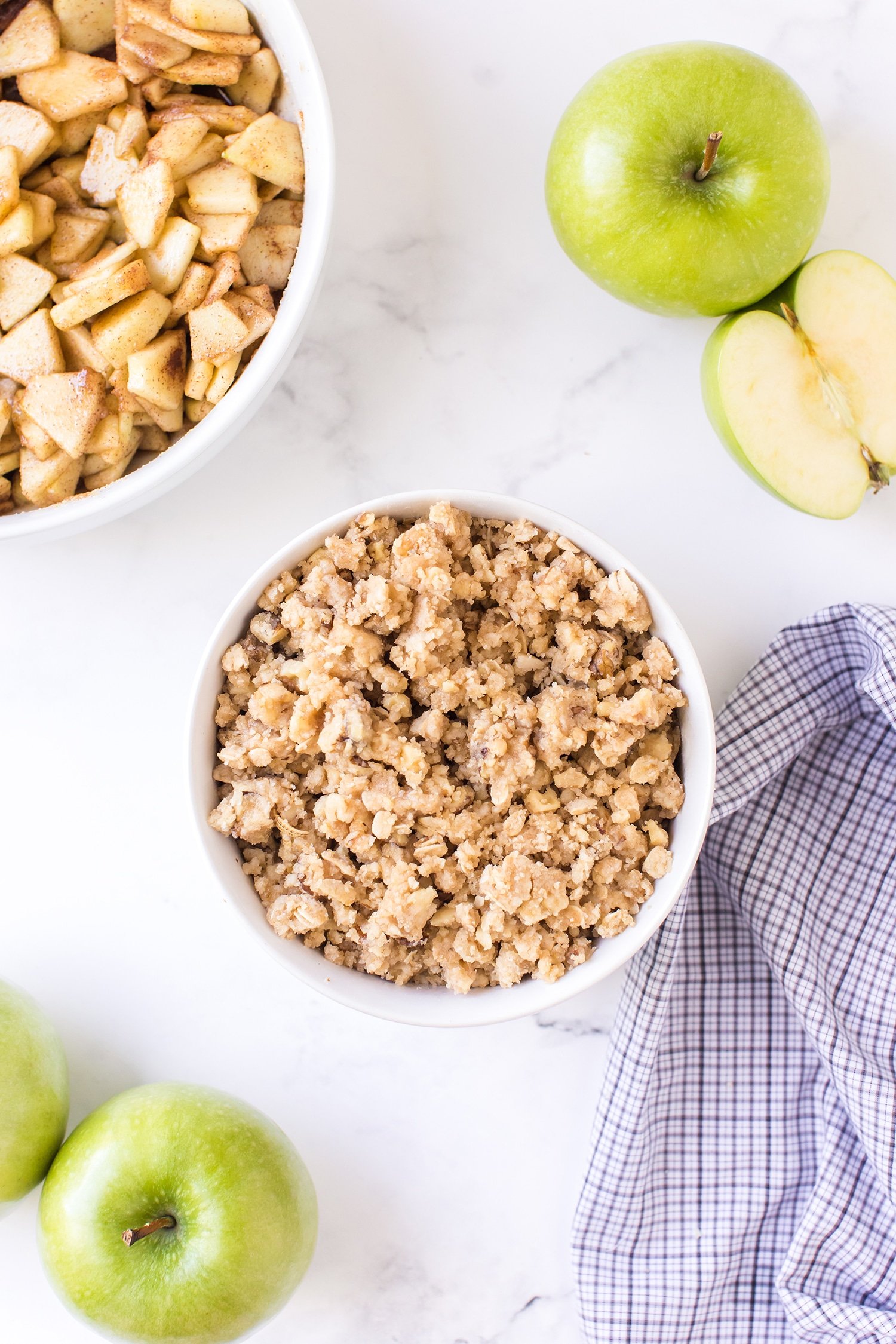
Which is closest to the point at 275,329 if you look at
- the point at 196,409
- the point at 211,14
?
the point at 196,409

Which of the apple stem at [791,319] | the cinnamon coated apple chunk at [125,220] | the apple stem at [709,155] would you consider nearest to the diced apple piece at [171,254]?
the cinnamon coated apple chunk at [125,220]

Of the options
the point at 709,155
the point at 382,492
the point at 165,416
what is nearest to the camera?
the point at 709,155

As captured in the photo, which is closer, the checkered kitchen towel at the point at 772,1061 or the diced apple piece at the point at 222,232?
the diced apple piece at the point at 222,232

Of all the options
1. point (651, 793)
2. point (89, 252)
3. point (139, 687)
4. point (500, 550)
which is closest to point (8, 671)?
point (139, 687)

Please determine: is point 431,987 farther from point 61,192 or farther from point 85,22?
point 85,22

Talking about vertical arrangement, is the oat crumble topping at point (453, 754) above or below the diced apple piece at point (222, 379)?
below

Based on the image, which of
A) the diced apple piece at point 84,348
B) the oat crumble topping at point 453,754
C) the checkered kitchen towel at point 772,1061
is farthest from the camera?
the checkered kitchen towel at point 772,1061

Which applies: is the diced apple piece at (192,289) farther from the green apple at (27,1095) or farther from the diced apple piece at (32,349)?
the green apple at (27,1095)

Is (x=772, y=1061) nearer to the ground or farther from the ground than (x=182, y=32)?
nearer to the ground
